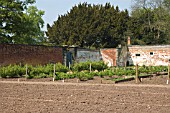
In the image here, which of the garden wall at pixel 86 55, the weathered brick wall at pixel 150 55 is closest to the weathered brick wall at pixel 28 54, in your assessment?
the garden wall at pixel 86 55

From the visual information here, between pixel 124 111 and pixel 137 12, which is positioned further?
pixel 137 12

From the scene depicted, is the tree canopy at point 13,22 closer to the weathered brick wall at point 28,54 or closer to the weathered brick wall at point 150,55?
the weathered brick wall at point 28,54

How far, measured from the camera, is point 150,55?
46.2 metres

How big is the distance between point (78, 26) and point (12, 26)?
18686 millimetres

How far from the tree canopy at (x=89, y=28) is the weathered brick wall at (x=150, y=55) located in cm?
1261

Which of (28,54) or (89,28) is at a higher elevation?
(89,28)

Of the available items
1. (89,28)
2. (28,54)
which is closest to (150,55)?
(89,28)

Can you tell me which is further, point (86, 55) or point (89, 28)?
→ point (89, 28)

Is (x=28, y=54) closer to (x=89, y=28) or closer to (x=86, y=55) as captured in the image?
(x=86, y=55)

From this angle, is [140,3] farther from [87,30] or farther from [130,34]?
[87,30]

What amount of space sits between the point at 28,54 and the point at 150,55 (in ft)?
59.3

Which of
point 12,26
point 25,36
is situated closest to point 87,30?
point 25,36

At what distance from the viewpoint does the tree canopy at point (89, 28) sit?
5894 cm

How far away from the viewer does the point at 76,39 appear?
58969 millimetres
